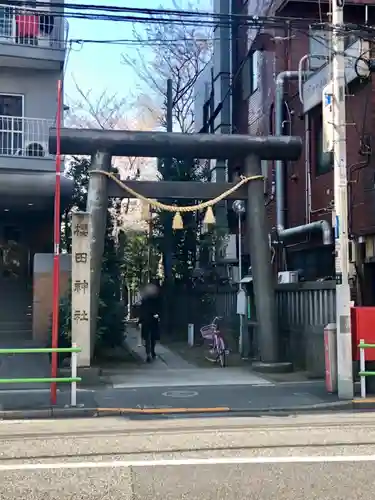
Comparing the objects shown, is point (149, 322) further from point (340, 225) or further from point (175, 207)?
point (340, 225)

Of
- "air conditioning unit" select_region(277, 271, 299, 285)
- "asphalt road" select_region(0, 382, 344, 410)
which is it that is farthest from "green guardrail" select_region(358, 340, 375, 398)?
"air conditioning unit" select_region(277, 271, 299, 285)

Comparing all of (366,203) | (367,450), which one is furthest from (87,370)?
(366,203)

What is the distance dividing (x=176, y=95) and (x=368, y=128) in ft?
60.1

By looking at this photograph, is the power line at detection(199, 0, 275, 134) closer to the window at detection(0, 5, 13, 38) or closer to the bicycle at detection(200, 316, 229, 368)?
the window at detection(0, 5, 13, 38)

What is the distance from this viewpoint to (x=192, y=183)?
A: 14.5 meters

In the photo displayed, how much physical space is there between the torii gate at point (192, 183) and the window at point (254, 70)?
9.22 metres

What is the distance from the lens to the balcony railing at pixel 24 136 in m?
20.1

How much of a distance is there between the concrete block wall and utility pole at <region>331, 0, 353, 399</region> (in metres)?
8.92

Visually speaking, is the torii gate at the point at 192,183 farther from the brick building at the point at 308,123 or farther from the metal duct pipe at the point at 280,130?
the metal duct pipe at the point at 280,130

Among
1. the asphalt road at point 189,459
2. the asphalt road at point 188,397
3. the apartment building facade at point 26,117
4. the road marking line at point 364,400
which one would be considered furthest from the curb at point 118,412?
the apartment building facade at point 26,117

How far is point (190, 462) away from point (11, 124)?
15.8 meters

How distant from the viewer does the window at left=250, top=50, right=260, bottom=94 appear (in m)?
23.3

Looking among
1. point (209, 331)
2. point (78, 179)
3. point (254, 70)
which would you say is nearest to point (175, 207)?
point (209, 331)

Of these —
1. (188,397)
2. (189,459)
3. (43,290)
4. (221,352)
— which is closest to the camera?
(189,459)
